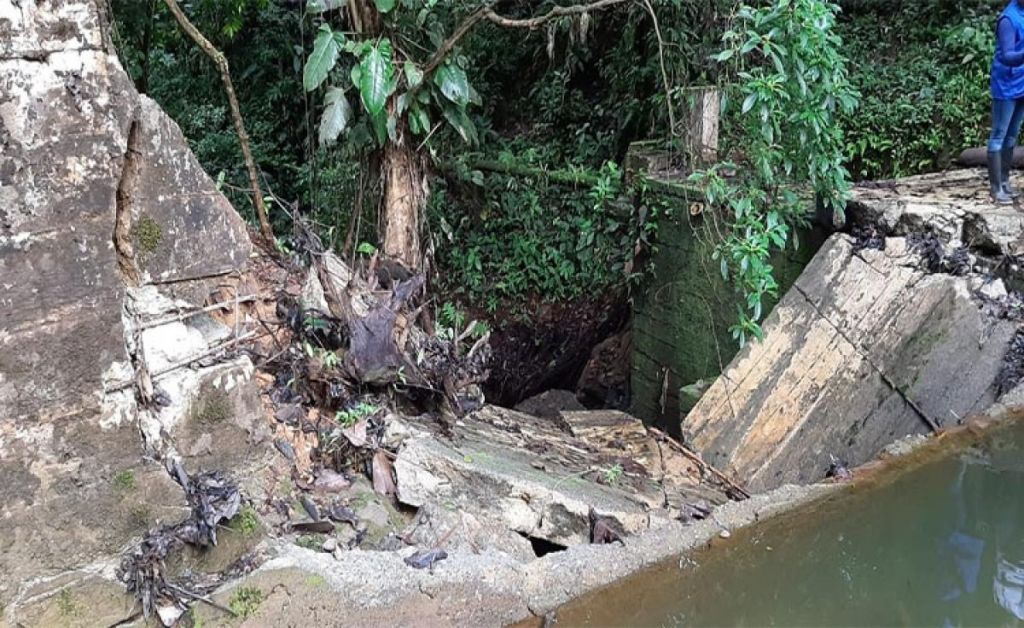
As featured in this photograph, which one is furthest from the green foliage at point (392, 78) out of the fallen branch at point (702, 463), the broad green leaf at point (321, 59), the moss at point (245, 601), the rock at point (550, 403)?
the rock at point (550, 403)

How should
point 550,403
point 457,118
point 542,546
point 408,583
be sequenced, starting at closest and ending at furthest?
point 408,583
point 542,546
point 457,118
point 550,403

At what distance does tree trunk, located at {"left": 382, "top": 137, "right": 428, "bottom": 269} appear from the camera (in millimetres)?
4855

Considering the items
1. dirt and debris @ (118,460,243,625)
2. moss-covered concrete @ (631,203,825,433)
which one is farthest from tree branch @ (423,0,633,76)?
dirt and debris @ (118,460,243,625)

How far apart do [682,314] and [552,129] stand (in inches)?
142

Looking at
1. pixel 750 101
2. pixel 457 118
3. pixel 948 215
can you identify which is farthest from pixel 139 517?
pixel 948 215

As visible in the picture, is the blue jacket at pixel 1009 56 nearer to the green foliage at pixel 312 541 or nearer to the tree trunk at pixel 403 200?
the tree trunk at pixel 403 200

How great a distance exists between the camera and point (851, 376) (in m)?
4.39

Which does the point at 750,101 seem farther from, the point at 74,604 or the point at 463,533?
the point at 74,604

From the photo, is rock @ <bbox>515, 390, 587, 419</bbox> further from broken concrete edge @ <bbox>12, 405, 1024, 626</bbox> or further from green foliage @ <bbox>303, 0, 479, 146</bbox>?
broken concrete edge @ <bbox>12, 405, 1024, 626</bbox>

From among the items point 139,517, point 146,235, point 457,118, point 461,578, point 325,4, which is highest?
point 325,4

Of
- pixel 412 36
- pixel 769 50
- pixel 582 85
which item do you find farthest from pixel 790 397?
pixel 582 85

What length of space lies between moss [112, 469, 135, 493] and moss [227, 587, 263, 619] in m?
0.50

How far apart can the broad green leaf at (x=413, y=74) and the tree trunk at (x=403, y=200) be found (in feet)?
1.32

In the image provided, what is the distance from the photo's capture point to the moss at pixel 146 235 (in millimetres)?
2848
